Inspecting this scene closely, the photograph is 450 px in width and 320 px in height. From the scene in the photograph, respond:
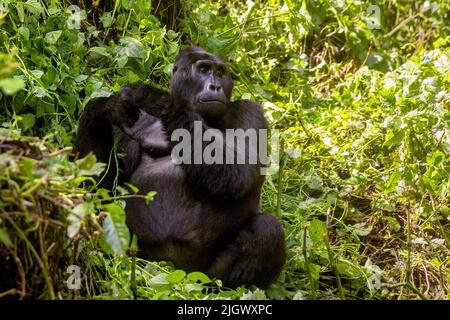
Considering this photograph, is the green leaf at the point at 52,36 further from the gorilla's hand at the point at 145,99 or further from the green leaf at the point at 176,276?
the green leaf at the point at 176,276

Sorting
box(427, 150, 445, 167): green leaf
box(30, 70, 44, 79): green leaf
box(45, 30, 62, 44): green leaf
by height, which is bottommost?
box(427, 150, 445, 167): green leaf

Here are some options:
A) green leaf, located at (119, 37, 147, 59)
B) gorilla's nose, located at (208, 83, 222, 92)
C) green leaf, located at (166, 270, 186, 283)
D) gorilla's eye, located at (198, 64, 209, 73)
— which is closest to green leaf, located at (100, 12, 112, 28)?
green leaf, located at (119, 37, 147, 59)

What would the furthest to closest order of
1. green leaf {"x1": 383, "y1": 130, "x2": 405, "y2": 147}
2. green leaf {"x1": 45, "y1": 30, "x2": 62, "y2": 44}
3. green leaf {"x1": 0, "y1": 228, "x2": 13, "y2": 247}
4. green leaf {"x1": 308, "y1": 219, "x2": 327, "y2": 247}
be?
green leaf {"x1": 383, "y1": 130, "x2": 405, "y2": 147}, green leaf {"x1": 45, "y1": 30, "x2": 62, "y2": 44}, green leaf {"x1": 308, "y1": 219, "x2": 327, "y2": 247}, green leaf {"x1": 0, "y1": 228, "x2": 13, "y2": 247}

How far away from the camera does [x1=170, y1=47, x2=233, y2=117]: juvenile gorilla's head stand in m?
3.92

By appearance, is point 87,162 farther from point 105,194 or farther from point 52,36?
point 52,36

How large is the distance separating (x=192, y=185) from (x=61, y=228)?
4.16ft

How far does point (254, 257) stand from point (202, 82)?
104cm

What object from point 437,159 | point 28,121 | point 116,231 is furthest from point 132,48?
point 116,231

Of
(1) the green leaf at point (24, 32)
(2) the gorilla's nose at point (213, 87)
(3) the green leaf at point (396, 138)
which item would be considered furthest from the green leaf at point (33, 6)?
(3) the green leaf at point (396, 138)

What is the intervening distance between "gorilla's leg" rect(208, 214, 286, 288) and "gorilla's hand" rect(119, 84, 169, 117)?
87cm

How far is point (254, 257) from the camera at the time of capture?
372 centimetres

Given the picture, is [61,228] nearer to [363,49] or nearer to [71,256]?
[71,256]

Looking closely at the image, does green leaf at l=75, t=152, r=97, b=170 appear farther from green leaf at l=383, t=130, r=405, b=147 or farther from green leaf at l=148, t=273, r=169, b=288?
green leaf at l=383, t=130, r=405, b=147

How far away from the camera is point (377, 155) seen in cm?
493
